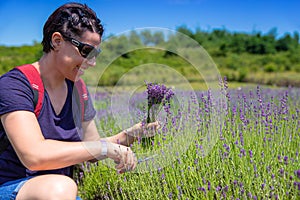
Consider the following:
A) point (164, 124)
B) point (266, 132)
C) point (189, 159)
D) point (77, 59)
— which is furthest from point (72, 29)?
point (266, 132)

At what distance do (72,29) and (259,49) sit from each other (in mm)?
21872

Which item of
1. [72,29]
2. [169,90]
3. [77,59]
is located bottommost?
[169,90]

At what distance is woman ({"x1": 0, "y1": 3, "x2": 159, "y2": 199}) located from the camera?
5.83 feet

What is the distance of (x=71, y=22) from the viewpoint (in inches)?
77.7

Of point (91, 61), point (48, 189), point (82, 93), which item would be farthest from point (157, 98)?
point (48, 189)

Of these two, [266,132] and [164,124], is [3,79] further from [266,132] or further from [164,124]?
[266,132]

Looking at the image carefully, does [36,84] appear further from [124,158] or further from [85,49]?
[124,158]

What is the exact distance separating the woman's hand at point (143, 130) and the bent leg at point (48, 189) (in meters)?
0.55

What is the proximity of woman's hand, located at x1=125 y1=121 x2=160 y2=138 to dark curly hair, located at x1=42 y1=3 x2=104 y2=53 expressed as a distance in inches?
23.4

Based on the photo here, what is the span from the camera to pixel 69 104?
227cm

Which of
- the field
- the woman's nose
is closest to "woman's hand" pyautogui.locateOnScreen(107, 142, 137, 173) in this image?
the field

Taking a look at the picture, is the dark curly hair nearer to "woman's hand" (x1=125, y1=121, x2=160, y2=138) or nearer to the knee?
"woman's hand" (x1=125, y1=121, x2=160, y2=138)

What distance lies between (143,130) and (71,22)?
75cm

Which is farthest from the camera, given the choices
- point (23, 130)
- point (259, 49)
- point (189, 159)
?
point (259, 49)
